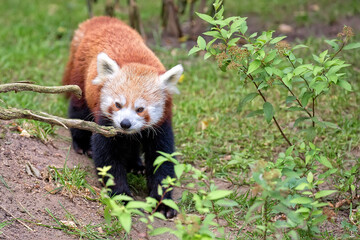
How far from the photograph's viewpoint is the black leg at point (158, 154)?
403cm

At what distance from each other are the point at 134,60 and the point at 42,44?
11.4 ft

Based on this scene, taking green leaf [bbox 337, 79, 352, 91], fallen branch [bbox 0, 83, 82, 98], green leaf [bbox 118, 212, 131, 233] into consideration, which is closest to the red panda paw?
fallen branch [bbox 0, 83, 82, 98]

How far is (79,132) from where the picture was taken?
15.7 ft

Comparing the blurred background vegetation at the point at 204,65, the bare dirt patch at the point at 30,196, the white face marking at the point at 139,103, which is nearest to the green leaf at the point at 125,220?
the bare dirt patch at the point at 30,196

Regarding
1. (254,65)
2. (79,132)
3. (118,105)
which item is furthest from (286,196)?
(79,132)

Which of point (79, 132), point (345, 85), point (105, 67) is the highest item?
point (345, 85)

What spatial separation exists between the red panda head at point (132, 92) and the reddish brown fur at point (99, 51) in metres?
0.04

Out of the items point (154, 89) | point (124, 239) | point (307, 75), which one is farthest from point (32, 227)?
point (307, 75)

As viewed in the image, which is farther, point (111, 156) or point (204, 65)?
point (204, 65)

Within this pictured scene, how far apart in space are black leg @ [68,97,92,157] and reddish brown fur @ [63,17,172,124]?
0.19ft

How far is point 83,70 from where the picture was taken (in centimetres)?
464

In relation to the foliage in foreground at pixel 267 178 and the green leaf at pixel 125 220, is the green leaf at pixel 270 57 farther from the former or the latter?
the green leaf at pixel 125 220

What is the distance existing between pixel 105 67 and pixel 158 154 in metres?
0.88

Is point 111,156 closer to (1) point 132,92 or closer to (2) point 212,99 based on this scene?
(1) point 132,92
